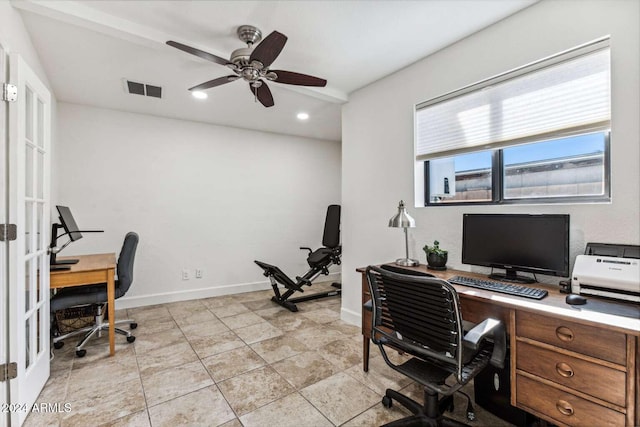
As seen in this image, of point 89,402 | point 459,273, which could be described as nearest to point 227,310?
point 89,402

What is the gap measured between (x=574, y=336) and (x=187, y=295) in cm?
420

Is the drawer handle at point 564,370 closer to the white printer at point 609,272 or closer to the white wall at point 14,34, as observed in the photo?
the white printer at point 609,272

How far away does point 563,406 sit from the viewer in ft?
4.49

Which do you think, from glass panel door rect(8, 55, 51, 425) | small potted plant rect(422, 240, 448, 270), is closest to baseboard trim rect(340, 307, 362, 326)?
small potted plant rect(422, 240, 448, 270)

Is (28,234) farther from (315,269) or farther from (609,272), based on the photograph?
(609,272)

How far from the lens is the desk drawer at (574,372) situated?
→ 4.03ft

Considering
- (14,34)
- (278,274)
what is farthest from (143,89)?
(278,274)

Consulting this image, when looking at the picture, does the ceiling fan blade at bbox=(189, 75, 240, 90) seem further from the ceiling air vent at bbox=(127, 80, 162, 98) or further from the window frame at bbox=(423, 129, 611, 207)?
the window frame at bbox=(423, 129, 611, 207)

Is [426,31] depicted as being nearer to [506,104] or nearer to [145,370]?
[506,104]

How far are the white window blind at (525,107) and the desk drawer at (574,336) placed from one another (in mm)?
1204

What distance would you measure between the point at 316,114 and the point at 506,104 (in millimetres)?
2365

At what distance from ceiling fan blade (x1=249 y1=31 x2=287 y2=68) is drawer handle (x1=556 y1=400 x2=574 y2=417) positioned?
95.5 inches

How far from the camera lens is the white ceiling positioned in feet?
6.46

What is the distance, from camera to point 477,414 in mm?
1809
